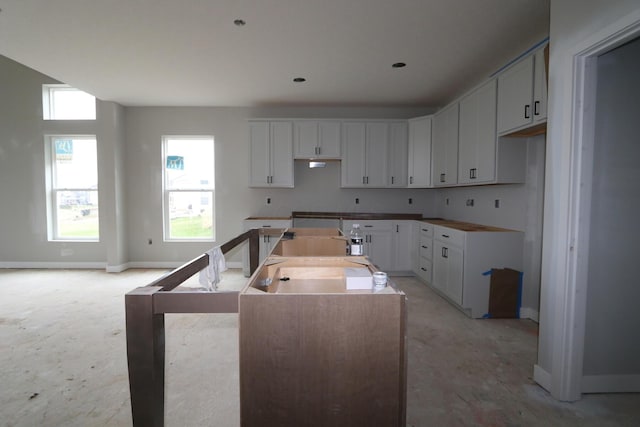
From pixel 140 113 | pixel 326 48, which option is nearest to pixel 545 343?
pixel 326 48

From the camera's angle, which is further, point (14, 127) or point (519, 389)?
point (14, 127)

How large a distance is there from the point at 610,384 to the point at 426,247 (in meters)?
2.39

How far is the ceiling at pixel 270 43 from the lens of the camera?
2.53m

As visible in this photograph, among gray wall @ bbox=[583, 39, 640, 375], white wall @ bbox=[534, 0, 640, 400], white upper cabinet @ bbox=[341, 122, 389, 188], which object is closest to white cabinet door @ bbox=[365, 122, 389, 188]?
white upper cabinet @ bbox=[341, 122, 389, 188]

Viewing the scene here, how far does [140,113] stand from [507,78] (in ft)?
17.3

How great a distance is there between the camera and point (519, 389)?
6.88 feet

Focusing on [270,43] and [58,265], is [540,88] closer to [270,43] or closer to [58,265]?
[270,43]

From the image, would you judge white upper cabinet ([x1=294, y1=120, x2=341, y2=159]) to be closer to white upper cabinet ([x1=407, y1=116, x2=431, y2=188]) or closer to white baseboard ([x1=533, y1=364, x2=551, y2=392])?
white upper cabinet ([x1=407, y1=116, x2=431, y2=188])

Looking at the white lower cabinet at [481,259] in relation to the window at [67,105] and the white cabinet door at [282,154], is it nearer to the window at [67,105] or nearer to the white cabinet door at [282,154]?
the white cabinet door at [282,154]

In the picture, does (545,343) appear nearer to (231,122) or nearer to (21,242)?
(231,122)

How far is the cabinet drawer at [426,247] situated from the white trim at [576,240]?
2185 mm

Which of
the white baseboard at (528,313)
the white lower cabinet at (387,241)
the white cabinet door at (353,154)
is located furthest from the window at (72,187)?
the white baseboard at (528,313)

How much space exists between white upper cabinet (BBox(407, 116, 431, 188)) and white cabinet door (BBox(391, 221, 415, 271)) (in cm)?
68

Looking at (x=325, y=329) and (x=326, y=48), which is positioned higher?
(x=326, y=48)
